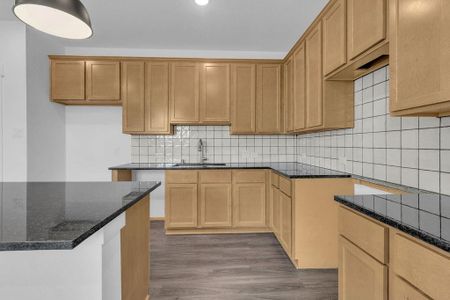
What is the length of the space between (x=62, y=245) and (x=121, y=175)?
2885mm

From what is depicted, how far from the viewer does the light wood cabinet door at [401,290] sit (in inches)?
36.2

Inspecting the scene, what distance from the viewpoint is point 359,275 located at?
1281mm

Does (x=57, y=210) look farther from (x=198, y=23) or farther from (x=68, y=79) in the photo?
(x=68, y=79)

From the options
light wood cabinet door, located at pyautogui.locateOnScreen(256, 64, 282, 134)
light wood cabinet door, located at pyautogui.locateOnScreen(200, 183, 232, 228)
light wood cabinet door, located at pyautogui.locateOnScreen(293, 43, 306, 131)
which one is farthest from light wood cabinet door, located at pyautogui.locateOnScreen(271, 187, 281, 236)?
light wood cabinet door, located at pyautogui.locateOnScreen(256, 64, 282, 134)

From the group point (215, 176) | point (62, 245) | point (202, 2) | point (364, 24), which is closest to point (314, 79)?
point (364, 24)

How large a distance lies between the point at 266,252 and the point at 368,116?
5.50 feet

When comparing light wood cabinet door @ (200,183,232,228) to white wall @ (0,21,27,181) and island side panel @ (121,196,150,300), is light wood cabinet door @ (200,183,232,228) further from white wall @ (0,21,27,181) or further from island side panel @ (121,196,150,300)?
white wall @ (0,21,27,181)

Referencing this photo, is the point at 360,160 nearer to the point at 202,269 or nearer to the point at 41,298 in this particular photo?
the point at 202,269

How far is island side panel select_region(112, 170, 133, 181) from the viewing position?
3.37 meters

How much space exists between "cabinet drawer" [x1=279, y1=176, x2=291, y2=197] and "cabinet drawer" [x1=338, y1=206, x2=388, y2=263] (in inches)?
44.4

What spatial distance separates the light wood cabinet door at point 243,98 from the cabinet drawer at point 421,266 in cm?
278

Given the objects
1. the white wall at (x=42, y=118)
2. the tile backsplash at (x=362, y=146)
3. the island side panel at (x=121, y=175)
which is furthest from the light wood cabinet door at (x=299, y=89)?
the white wall at (x=42, y=118)

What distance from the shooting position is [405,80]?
4.29 ft

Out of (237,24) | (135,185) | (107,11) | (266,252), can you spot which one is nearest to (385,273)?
(135,185)
